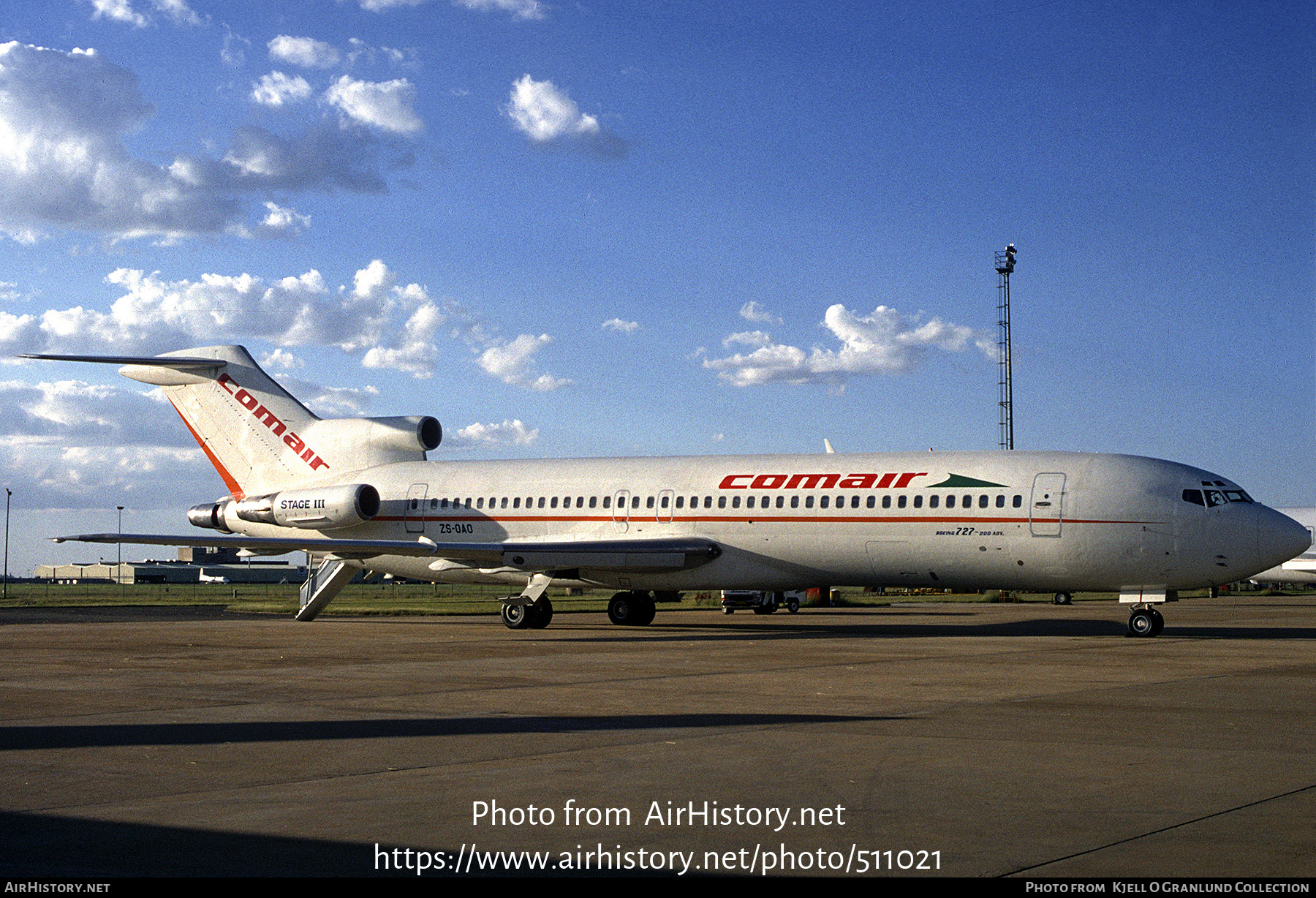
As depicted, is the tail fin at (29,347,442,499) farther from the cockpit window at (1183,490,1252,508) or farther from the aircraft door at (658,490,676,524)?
the cockpit window at (1183,490,1252,508)

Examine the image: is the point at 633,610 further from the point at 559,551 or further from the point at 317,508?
the point at 317,508

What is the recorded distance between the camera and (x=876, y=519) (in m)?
25.6

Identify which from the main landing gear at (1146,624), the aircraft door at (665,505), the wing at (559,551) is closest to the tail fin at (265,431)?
the wing at (559,551)

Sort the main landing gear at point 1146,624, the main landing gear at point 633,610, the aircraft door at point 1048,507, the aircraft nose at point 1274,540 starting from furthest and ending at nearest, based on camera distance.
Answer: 1. the main landing gear at point 633,610
2. the main landing gear at point 1146,624
3. the aircraft door at point 1048,507
4. the aircraft nose at point 1274,540

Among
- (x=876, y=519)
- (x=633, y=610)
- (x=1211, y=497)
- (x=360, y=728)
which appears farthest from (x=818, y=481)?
(x=360, y=728)

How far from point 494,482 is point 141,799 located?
2394 centimetres

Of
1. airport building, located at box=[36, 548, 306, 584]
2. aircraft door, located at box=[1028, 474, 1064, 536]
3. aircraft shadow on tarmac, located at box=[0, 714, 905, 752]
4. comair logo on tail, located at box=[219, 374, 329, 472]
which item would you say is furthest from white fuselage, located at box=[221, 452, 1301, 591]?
airport building, located at box=[36, 548, 306, 584]

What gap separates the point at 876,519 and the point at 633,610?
7862 millimetres

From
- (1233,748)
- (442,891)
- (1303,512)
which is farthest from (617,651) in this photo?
(1303,512)

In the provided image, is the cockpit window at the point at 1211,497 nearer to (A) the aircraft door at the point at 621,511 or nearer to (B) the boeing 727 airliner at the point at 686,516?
(B) the boeing 727 airliner at the point at 686,516

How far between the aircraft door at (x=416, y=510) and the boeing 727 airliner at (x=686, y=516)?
2.1 inches

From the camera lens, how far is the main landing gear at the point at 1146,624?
2414 centimetres

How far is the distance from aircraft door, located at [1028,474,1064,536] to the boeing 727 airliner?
1.2 inches

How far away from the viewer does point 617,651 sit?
838 inches
